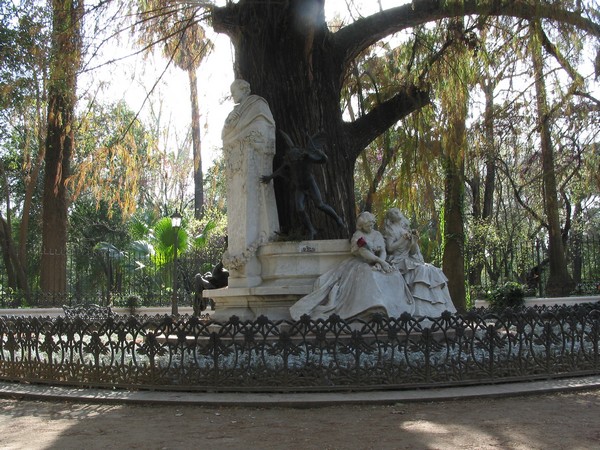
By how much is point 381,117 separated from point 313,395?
261 inches

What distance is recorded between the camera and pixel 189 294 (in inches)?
949

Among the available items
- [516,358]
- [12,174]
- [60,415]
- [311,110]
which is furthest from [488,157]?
[12,174]

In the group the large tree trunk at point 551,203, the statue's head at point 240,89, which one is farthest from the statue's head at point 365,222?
the large tree trunk at point 551,203

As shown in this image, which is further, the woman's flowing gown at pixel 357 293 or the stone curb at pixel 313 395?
the woman's flowing gown at pixel 357 293

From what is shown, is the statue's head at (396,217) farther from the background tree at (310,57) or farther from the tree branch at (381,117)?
the tree branch at (381,117)

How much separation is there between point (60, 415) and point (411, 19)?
8.47 metres

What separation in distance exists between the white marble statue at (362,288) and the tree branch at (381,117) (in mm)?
2941

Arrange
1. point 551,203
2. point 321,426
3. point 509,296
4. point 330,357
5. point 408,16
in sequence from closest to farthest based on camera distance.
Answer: point 321,426, point 330,357, point 408,16, point 509,296, point 551,203

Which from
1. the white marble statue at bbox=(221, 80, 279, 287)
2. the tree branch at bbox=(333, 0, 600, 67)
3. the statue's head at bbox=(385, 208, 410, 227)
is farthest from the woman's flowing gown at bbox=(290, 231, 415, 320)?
the tree branch at bbox=(333, 0, 600, 67)

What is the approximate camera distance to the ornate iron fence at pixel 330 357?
730cm

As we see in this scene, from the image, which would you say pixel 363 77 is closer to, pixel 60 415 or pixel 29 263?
pixel 60 415

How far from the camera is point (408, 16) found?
1195cm

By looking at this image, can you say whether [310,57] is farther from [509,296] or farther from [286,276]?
[509,296]

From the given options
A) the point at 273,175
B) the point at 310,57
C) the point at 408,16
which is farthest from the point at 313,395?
the point at 408,16
